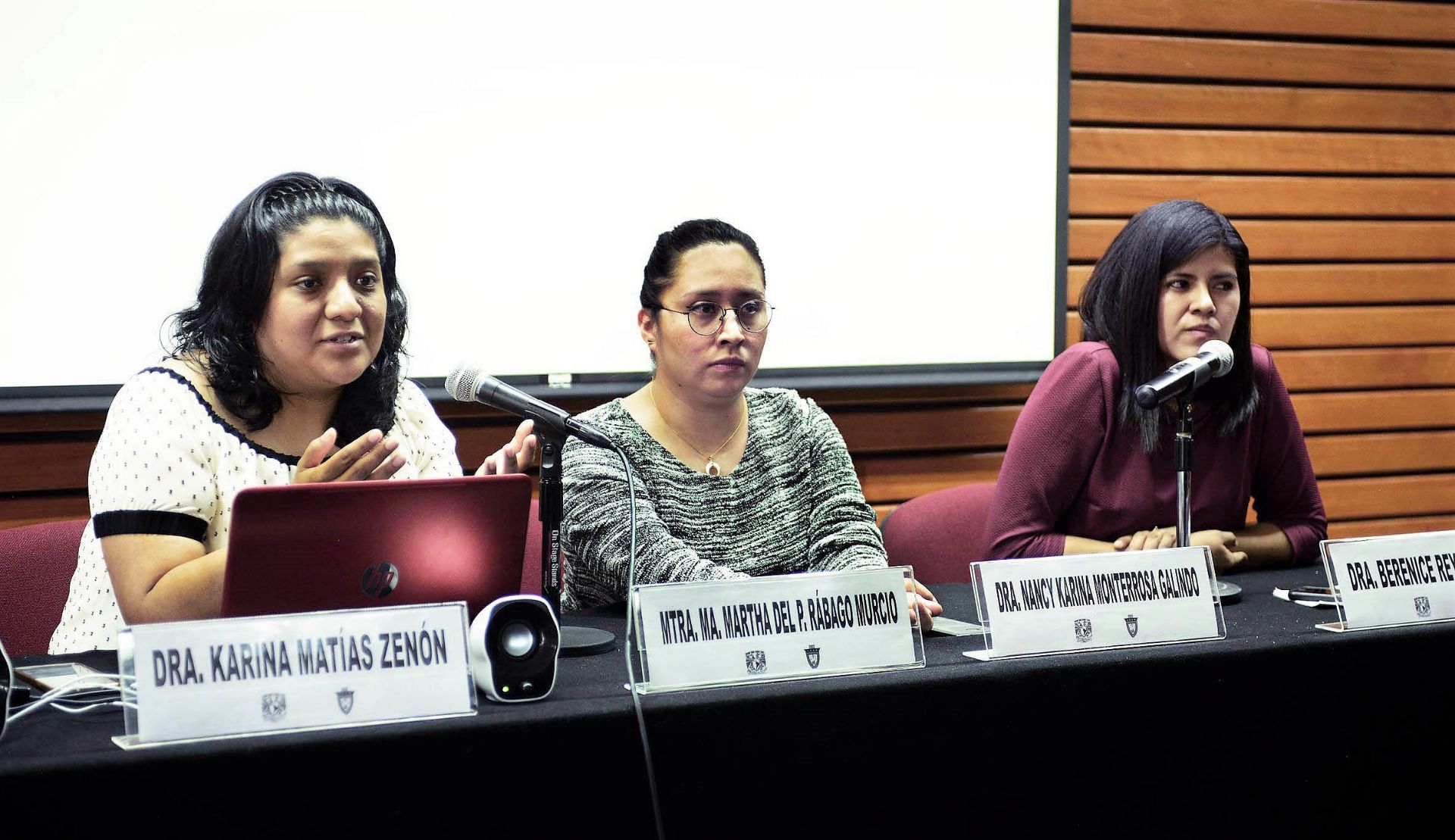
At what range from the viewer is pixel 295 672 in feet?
3.87

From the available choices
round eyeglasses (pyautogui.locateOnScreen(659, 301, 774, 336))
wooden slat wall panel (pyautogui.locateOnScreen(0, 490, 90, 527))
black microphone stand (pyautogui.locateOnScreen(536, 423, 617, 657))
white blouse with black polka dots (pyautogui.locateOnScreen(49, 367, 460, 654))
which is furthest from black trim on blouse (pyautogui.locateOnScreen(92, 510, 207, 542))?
wooden slat wall panel (pyautogui.locateOnScreen(0, 490, 90, 527))

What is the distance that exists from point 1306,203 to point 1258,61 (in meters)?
0.44

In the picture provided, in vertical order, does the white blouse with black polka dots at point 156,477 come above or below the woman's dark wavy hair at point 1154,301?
below

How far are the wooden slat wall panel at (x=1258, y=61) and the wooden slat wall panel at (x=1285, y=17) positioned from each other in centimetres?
3

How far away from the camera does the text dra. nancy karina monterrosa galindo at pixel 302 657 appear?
44.6 inches

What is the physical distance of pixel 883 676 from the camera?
1373mm

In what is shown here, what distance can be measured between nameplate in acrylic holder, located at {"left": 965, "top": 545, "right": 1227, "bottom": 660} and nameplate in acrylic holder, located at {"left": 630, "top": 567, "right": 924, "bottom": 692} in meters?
0.11

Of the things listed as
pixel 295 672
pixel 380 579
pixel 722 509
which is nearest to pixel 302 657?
pixel 295 672

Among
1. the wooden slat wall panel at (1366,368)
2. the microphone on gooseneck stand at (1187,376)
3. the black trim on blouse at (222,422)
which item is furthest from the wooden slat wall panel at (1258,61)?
the black trim on blouse at (222,422)

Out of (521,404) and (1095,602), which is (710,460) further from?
(1095,602)

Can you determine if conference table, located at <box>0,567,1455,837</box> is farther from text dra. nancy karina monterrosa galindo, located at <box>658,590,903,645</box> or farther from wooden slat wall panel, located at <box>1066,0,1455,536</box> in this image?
wooden slat wall panel, located at <box>1066,0,1455,536</box>

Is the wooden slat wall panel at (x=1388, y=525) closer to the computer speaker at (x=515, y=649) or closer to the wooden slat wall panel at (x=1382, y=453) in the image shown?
the wooden slat wall panel at (x=1382, y=453)

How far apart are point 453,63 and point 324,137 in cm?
34

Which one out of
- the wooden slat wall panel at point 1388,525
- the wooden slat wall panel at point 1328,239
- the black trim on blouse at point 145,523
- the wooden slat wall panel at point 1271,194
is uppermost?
the wooden slat wall panel at point 1271,194
